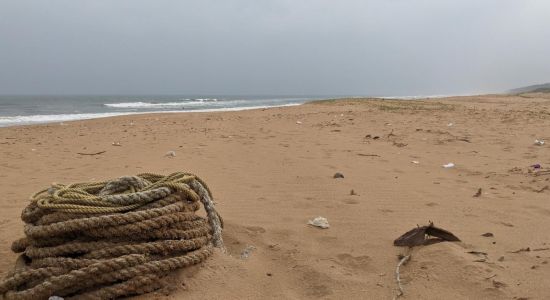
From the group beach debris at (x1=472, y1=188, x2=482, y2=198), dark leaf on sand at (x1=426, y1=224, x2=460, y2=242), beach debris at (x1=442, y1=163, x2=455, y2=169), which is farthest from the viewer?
beach debris at (x1=442, y1=163, x2=455, y2=169)

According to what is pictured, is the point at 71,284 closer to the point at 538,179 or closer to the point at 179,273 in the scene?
the point at 179,273

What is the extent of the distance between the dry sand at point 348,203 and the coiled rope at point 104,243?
147 millimetres

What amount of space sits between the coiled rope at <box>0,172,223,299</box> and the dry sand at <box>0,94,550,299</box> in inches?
5.8

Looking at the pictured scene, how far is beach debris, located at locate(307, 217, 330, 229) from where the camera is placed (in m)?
3.35

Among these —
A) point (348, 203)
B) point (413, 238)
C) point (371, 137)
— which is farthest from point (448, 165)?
point (413, 238)

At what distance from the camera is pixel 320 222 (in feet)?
11.1

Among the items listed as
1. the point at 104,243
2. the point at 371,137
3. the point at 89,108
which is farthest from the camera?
the point at 89,108

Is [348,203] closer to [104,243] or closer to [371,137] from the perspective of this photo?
[104,243]

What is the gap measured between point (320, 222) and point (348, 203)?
666mm

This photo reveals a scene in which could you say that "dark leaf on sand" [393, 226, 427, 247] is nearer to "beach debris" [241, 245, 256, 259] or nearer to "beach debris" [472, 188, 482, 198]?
"beach debris" [241, 245, 256, 259]

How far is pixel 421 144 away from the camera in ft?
24.3

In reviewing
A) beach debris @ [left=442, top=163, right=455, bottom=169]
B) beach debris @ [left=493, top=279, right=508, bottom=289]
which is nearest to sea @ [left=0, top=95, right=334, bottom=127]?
beach debris @ [left=442, top=163, right=455, bottom=169]

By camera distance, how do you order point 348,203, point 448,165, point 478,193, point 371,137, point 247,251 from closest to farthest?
point 247,251, point 348,203, point 478,193, point 448,165, point 371,137

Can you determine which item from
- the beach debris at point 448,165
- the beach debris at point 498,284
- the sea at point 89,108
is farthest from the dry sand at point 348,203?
the sea at point 89,108
